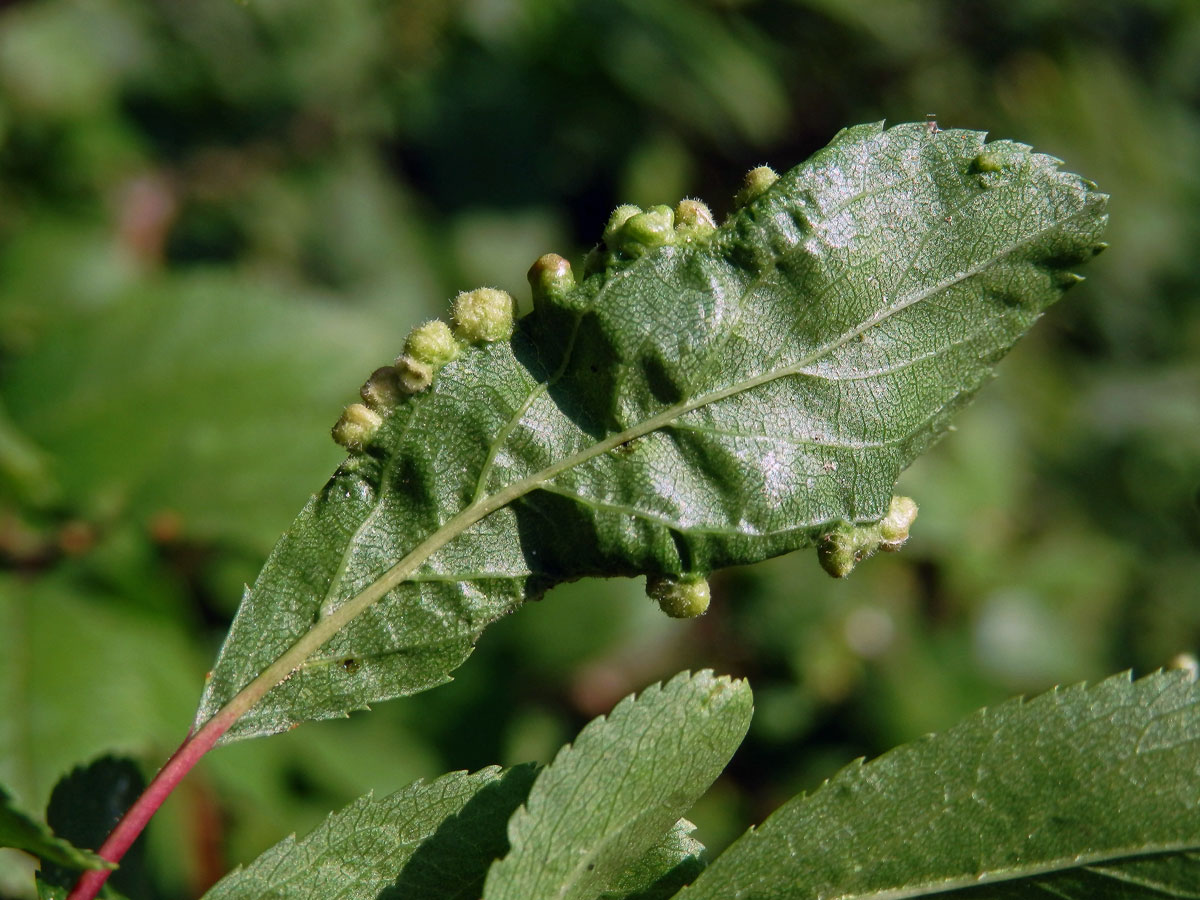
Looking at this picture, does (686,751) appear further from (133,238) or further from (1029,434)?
(1029,434)

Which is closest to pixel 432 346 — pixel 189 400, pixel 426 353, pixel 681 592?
pixel 426 353

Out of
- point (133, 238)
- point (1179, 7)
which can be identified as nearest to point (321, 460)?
point (133, 238)

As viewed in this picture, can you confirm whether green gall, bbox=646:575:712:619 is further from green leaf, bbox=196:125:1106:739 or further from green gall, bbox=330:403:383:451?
green gall, bbox=330:403:383:451

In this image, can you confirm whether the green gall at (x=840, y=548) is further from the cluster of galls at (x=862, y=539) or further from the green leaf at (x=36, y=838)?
the green leaf at (x=36, y=838)

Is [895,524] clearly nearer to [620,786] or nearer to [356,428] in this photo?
[620,786]

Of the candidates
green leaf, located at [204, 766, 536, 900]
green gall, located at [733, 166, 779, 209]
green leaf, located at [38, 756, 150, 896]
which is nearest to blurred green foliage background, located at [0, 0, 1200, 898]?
green leaf, located at [38, 756, 150, 896]

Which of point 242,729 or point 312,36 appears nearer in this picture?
point 242,729

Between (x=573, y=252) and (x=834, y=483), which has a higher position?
(x=573, y=252)
